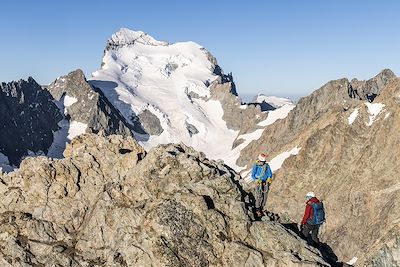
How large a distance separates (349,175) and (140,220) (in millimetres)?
95357

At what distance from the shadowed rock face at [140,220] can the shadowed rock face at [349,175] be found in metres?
69.8

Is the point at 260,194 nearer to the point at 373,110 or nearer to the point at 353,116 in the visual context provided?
the point at 353,116

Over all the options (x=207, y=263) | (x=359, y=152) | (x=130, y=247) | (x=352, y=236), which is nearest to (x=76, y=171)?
(x=130, y=247)

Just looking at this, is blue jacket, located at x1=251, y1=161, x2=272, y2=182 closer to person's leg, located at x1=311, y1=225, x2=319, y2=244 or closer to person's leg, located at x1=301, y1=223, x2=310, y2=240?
person's leg, located at x1=301, y1=223, x2=310, y2=240

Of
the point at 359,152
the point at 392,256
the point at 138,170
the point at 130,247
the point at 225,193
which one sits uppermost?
the point at 359,152

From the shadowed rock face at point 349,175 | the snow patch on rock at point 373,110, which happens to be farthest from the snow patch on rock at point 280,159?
the snow patch on rock at point 373,110

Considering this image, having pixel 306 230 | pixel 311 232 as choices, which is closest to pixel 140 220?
pixel 306 230

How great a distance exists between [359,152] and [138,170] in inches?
3852

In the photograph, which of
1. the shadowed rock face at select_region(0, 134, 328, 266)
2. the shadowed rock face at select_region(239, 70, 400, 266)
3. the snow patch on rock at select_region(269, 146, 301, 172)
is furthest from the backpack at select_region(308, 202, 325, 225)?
the snow patch on rock at select_region(269, 146, 301, 172)

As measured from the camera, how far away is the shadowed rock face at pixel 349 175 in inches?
3989

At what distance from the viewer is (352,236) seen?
10219 centimetres

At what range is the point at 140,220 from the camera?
1100 inches

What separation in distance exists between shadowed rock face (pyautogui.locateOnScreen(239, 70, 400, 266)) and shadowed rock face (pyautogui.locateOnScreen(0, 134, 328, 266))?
69.8m

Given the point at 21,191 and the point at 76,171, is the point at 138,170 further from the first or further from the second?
the point at 21,191
